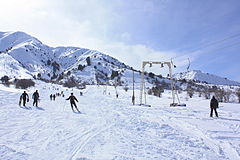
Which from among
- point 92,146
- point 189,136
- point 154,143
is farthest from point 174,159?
point 189,136

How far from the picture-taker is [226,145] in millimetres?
9062

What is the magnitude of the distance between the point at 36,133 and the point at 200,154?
23.1ft

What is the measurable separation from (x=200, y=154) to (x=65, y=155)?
4.45 metres

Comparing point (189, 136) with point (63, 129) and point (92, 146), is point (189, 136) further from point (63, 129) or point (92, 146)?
point (63, 129)

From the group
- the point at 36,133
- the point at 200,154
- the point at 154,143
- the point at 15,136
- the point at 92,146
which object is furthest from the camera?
the point at 36,133

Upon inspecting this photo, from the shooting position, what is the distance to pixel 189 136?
35.2 feet

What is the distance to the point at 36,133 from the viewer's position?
417 inches

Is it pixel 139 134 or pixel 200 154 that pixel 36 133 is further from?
pixel 200 154

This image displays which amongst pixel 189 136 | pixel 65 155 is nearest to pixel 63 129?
pixel 65 155

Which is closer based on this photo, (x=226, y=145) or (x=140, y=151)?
(x=140, y=151)

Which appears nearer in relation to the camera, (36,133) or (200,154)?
(200,154)

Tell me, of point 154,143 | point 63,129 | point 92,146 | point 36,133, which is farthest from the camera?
point 63,129

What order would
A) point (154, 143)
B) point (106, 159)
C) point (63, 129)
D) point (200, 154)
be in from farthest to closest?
point (63, 129), point (154, 143), point (200, 154), point (106, 159)

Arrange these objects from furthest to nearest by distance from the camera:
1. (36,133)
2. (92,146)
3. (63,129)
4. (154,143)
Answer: (63,129) < (36,133) < (154,143) < (92,146)
